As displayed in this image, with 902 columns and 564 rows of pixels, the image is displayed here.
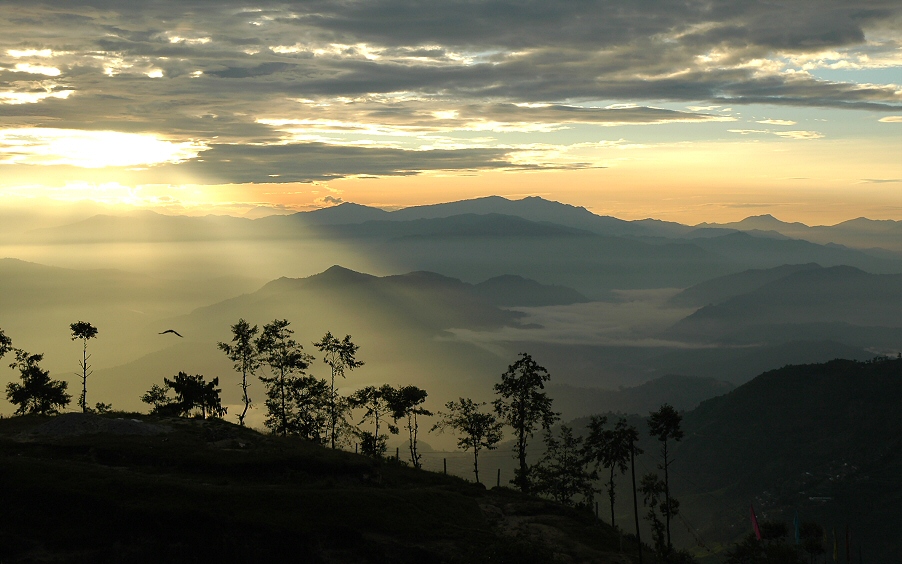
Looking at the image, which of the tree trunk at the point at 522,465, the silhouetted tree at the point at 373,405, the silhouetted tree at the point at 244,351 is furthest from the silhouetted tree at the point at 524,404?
the silhouetted tree at the point at 244,351

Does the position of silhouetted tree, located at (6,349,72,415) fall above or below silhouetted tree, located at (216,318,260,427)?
below

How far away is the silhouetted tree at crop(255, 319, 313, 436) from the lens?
88.9m

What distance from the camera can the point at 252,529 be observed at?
153ft

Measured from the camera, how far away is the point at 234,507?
48.5 meters

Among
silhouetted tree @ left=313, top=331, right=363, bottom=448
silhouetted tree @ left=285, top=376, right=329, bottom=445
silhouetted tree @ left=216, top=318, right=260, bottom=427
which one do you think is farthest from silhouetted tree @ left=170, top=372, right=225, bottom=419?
silhouetted tree @ left=313, top=331, right=363, bottom=448

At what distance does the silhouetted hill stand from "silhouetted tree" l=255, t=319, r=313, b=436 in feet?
65.1

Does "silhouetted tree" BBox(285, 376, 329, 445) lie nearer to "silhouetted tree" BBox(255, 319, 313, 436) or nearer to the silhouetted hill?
"silhouetted tree" BBox(255, 319, 313, 436)

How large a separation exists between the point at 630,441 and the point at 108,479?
44.9m

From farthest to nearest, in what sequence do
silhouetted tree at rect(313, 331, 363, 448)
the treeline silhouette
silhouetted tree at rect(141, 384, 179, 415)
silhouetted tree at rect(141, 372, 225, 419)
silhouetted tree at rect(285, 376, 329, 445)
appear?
silhouetted tree at rect(141, 372, 225, 419) → silhouetted tree at rect(141, 384, 179, 415) → silhouetted tree at rect(285, 376, 329, 445) → silhouetted tree at rect(313, 331, 363, 448) → the treeline silhouette

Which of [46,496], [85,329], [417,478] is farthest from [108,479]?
[85,329]

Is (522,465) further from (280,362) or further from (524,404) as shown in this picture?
(280,362)

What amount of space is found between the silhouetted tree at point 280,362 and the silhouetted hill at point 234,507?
19.8 m

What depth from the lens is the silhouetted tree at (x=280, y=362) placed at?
88.9 metres

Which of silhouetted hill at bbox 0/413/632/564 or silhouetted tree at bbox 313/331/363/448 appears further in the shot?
silhouetted tree at bbox 313/331/363/448
